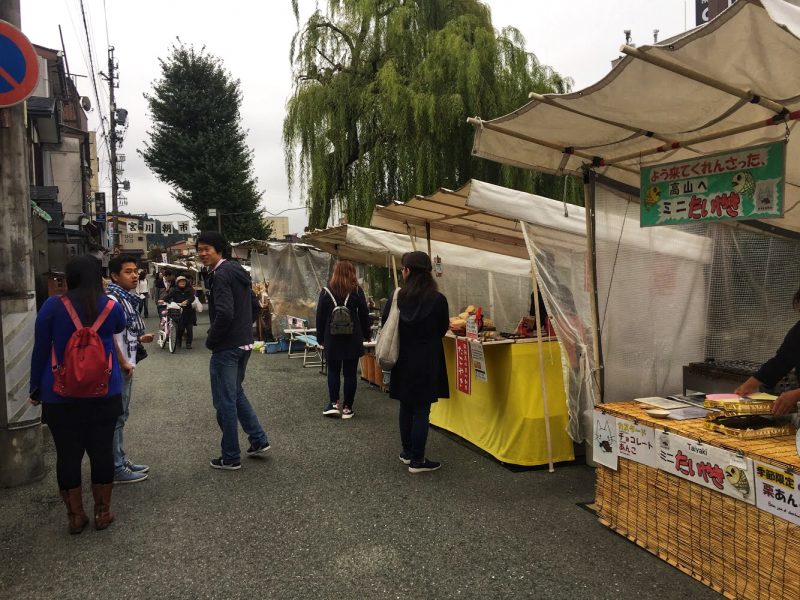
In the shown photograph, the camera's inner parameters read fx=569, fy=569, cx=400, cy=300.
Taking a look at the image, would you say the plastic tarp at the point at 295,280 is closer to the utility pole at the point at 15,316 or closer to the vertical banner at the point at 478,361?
the vertical banner at the point at 478,361

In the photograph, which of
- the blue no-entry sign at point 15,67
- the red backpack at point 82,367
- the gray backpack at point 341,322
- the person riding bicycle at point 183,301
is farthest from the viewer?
the person riding bicycle at point 183,301

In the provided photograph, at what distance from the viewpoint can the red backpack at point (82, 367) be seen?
354 cm

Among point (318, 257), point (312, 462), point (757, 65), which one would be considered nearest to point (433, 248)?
point (312, 462)

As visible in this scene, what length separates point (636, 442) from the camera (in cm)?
345

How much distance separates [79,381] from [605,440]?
3.37 meters

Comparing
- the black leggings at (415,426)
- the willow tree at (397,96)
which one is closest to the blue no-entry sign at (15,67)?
the black leggings at (415,426)

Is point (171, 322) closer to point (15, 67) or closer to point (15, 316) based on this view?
point (15, 316)

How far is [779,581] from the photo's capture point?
261 centimetres

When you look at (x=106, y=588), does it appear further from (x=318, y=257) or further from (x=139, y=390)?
(x=318, y=257)

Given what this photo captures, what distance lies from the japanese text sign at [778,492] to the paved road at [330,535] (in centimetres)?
64

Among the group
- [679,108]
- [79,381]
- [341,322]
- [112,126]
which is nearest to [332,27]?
[341,322]

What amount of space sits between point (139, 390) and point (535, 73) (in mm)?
9351

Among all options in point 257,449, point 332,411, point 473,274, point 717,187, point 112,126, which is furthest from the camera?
point 112,126

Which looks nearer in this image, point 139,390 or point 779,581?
point 779,581
